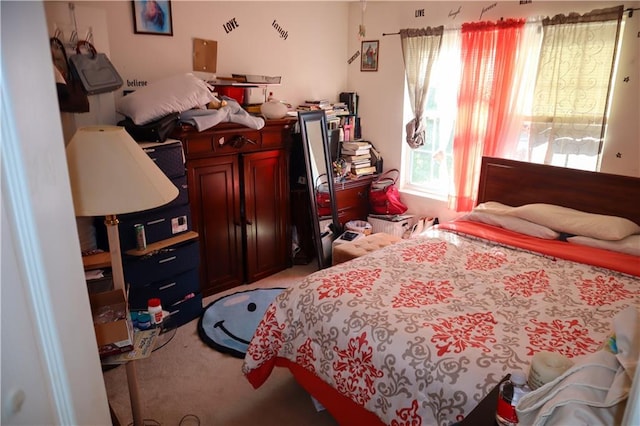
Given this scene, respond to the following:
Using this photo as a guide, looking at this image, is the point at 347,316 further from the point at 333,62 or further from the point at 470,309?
the point at 333,62

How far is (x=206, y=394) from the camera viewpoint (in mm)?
2229

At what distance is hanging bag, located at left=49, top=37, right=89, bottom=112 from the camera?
231 cm

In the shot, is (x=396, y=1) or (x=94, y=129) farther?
(x=396, y=1)

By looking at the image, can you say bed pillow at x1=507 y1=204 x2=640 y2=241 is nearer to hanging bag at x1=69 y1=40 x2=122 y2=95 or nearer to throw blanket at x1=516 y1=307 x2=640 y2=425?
throw blanket at x1=516 y1=307 x2=640 y2=425

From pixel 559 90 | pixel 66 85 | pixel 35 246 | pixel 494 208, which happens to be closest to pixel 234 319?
pixel 66 85

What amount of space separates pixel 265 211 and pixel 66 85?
5.35 feet

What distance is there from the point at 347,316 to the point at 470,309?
55 cm

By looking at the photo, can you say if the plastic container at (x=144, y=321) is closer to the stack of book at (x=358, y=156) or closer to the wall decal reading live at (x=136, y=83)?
the wall decal reading live at (x=136, y=83)

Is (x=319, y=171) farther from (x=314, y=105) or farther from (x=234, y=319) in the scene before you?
(x=234, y=319)

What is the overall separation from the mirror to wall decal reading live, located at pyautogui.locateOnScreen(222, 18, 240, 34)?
859 mm

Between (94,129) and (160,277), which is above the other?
(94,129)

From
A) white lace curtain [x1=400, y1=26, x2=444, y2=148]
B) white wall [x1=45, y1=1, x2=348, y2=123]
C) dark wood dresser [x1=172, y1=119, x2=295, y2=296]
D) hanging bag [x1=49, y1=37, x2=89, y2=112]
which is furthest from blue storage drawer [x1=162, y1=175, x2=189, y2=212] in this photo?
white lace curtain [x1=400, y1=26, x2=444, y2=148]

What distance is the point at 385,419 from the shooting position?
1.58m

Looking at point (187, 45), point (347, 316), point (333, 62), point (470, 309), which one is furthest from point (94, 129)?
point (333, 62)
